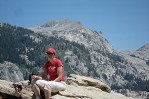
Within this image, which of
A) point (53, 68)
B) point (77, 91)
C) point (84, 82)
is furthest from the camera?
point (84, 82)

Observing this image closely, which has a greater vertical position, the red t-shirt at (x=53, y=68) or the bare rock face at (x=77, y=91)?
the red t-shirt at (x=53, y=68)

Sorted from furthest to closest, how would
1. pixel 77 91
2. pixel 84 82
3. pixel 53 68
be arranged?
pixel 84 82
pixel 77 91
pixel 53 68

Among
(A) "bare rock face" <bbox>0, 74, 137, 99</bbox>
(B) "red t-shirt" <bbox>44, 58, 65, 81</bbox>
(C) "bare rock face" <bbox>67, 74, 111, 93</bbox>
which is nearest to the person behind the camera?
(B) "red t-shirt" <bbox>44, 58, 65, 81</bbox>

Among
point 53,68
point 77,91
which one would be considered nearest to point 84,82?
point 77,91

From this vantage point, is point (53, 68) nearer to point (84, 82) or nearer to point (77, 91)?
point (77, 91)

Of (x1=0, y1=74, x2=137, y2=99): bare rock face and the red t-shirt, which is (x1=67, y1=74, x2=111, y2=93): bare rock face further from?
the red t-shirt

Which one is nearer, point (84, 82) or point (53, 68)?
point (53, 68)

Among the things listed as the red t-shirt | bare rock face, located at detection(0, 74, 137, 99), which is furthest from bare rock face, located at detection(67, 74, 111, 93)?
the red t-shirt

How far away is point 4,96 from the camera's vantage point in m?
24.6

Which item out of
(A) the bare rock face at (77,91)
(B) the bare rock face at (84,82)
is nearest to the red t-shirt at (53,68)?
(A) the bare rock face at (77,91)

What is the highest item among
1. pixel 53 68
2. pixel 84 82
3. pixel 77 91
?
pixel 53 68

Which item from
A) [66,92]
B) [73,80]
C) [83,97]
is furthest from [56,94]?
[73,80]

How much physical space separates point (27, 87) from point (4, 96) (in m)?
2.54

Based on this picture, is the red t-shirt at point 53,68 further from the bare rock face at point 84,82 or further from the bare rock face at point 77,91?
the bare rock face at point 84,82
